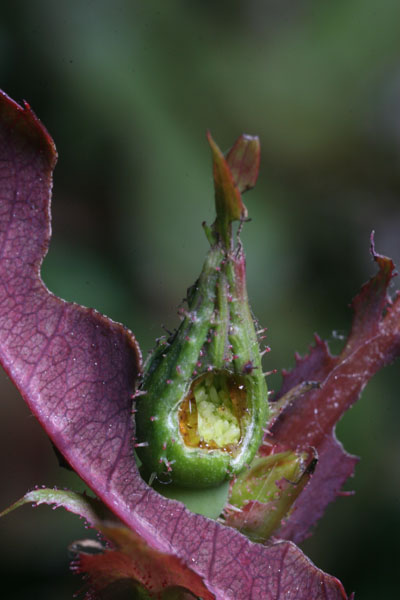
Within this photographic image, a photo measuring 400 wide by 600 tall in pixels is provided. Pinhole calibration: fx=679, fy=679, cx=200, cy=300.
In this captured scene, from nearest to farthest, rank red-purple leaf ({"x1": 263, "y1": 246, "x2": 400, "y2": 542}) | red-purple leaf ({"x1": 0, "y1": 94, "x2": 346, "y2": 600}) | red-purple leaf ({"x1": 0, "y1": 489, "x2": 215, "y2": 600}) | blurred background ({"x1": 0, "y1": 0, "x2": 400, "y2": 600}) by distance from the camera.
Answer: red-purple leaf ({"x1": 0, "y1": 489, "x2": 215, "y2": 600}) → red-purple leaf ({"x1": 0, "y1": 94, "x2": 346, "y2": 600}) → red-purple leaf ({"x1": 263, "y1": 246, "x2": 400, "y2": 542}) → blurred background ({"x1": 0, "y1": 0, "x2": 400, "y2": 600})

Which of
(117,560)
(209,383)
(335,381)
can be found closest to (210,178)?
(335,381)

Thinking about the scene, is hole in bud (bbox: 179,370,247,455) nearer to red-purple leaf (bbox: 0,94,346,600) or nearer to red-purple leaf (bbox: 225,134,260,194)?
red-purple leaf (bbox: 0,94,346,600)

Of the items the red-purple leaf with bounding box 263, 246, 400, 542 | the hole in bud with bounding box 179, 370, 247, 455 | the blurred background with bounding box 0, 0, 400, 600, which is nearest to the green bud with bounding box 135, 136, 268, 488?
the hole in bud with bounding box 179, 370, 247, 455

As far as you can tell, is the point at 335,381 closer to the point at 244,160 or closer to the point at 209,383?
the point at 209,383

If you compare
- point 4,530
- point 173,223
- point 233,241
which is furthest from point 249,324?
point 173,223

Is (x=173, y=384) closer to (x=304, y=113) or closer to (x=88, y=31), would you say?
(x=88, y=31)

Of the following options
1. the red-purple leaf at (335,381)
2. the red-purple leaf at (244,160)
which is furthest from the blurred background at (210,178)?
the red-purple leaf at (244,160)
